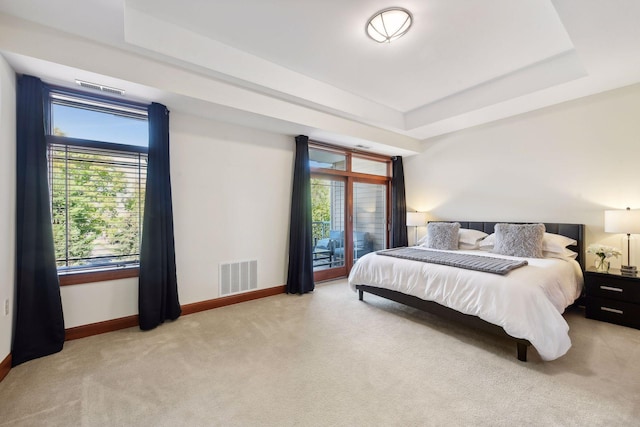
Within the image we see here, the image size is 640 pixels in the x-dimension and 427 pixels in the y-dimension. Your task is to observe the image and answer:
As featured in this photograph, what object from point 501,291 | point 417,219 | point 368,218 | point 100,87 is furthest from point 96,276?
point 417,219

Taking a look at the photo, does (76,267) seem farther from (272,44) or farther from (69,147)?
(272,44)

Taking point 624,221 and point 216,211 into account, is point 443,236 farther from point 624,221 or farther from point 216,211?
point 216,211

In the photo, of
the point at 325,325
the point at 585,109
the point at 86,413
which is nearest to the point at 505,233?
the point at 585,109

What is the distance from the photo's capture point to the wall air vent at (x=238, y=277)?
3.51 m

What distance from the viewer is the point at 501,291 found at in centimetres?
225

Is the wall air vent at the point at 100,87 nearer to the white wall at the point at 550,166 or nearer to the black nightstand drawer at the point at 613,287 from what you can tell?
the white wall at the point at 550,166

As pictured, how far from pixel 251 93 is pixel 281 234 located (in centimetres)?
198

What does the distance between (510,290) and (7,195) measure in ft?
13.5

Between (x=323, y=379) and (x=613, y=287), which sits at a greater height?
(x=613, y=287)

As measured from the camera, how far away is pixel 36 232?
89.8 inches

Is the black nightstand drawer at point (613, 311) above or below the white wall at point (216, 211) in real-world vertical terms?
below

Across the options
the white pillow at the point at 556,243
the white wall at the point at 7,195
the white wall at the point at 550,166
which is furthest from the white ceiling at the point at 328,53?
the white pillow at the point at 556,243

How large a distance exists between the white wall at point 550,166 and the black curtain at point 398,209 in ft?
2.05

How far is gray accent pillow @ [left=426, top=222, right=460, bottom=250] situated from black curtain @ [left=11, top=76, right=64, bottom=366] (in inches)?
176
